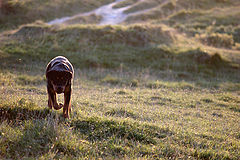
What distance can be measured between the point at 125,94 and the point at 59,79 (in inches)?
175

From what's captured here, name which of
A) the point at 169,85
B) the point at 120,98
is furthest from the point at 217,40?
the point at 120,98

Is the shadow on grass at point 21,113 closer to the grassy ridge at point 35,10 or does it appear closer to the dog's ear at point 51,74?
the dog's ear at point 51,74

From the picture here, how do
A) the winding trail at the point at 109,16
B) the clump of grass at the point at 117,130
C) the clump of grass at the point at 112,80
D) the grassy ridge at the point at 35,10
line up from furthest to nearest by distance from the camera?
the winding trail at the point at 109,16
the grassy ridge at the point at 35,10
the clump of grass at the point at 112,80
the clump of grass at the point at 117,130

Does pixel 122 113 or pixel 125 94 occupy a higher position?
pixel 122 113

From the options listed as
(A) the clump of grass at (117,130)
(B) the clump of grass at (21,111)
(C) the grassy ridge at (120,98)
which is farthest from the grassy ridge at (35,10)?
(A) the clump of grass at (117,130)

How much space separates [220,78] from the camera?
43.2 feet

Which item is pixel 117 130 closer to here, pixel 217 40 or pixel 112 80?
pixel 112 80

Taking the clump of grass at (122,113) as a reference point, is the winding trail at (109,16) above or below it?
above

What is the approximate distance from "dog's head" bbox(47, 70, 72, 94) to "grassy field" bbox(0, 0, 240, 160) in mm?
770

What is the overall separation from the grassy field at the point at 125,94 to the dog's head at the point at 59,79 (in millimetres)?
770

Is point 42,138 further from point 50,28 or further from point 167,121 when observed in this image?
point 50,28

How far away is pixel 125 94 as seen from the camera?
8.74 metres

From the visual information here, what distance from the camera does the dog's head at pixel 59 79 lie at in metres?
4.54

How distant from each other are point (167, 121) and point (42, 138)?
10.5ft
